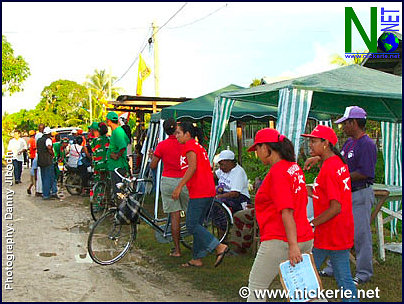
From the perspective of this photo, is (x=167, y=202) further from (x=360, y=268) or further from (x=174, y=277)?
(x=360, y=268)

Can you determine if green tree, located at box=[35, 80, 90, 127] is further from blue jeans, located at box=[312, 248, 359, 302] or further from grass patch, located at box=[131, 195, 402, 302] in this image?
blue jeans, located at box=[312, 248, 359, 302]

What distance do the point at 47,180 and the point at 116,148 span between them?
4.47 meters

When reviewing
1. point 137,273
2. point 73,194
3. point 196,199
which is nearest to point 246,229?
point 196,199

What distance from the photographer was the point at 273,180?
10.5 feet

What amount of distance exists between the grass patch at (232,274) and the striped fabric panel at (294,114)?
5.44 ft

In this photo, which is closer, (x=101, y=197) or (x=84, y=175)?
(x=101, y=197)

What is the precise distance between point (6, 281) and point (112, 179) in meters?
3.32

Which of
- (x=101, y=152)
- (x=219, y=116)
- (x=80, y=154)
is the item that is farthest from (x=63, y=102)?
(x=219, y=116)

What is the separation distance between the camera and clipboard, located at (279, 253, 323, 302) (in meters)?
3.13

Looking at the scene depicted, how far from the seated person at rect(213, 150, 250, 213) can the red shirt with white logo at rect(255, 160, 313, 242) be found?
3.41m

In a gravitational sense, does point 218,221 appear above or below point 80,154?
below

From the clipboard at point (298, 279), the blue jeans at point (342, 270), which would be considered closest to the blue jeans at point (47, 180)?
the blue jeans at point (342, 270)

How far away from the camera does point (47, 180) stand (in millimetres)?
11914

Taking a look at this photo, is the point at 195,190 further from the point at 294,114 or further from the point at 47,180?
Answer: the point at 47,180
